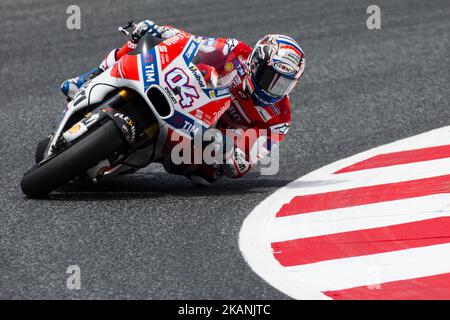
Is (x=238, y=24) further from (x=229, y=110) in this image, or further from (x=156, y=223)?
(x=156, y=223)

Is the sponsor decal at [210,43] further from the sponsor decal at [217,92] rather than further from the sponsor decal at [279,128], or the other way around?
the sponsor decal at [279,128]

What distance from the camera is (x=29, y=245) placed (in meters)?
6.64

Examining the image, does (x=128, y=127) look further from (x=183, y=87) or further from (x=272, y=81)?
(x=272, y=81)

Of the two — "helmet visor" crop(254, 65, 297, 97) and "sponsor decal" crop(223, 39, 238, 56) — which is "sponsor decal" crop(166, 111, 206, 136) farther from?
"sponsor decal" crop(223, 39, 238, 56)

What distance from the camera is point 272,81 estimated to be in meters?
7.59

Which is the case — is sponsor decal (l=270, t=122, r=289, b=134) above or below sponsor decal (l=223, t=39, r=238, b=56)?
below

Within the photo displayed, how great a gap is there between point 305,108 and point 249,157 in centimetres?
259

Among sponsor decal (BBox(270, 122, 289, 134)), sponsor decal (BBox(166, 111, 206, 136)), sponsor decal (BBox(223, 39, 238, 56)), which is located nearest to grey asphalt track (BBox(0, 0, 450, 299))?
sponsor decal (BBox(270, 122, 289, 134))

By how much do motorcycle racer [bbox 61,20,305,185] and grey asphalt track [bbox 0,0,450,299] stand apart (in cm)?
24

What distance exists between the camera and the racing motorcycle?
724cm

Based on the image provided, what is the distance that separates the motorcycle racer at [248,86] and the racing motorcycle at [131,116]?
17cm

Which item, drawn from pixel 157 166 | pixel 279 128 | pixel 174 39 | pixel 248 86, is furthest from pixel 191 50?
pixel 157 166

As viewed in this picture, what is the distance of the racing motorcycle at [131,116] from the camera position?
23.8 ft
